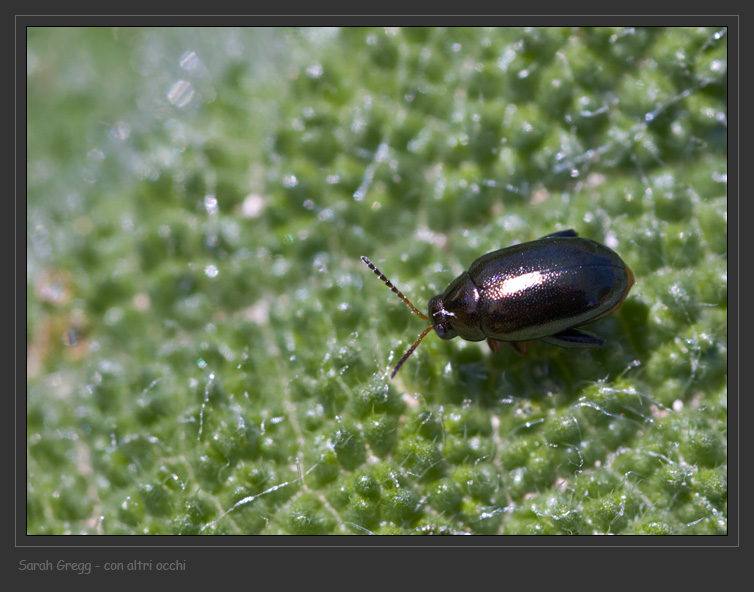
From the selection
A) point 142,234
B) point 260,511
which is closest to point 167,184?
point 142,234

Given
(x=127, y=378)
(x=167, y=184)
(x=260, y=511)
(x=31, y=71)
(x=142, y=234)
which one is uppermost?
(x=31, y=71)

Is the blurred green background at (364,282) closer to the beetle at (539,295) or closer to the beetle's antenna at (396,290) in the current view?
the beetle's antenna at (396,290)

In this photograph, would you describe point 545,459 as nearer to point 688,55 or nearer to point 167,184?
point 688,55

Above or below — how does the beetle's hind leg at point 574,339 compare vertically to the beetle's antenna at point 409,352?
below

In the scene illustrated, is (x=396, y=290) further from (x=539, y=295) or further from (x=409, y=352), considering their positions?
(x=539, y=295)

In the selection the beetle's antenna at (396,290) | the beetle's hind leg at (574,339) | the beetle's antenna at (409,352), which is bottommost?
the beetle's hind leg at (574,339)

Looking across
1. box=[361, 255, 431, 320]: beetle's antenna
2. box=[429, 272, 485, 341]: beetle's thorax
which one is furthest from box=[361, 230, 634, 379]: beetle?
box=[361, 255, 431, 320]: beetle's antenna

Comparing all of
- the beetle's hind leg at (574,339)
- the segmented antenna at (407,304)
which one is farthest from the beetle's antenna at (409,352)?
the beetle's hind leg at (574,339)
